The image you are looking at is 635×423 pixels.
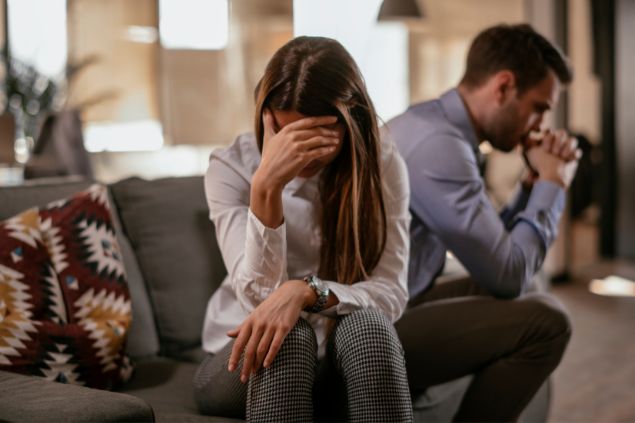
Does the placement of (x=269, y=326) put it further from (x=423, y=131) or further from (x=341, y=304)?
(x=423, y=131)

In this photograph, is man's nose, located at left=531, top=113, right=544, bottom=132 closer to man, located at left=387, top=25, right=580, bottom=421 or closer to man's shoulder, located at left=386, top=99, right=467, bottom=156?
→ man, located at left=387, top=25, right=580, bottom=421

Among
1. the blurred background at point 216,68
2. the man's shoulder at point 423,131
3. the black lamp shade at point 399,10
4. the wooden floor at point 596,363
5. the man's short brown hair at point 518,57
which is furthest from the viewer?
the blurred background at point 216,68

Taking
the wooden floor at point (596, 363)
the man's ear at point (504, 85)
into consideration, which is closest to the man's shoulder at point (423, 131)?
the man's ear at point (504, 85)

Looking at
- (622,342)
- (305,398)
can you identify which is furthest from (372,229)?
(622,342)

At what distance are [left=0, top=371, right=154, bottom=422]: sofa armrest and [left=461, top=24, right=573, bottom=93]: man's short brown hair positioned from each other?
1.24m

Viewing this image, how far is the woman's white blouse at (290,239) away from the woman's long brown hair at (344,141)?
33 mm

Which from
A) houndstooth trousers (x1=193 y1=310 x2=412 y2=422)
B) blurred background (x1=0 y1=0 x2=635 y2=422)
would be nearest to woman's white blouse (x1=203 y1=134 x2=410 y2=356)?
houndstooth trousers (x1=193 y1=310 x2=412 y2=422)

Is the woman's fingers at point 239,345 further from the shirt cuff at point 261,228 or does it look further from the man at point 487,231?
the man at point 487,231

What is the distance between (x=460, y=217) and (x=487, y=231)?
6 cm

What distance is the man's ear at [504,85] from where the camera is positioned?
6.57 ft

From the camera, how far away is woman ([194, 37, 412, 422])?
4.21 ft

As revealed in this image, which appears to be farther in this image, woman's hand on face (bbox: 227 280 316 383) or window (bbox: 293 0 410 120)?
window (bbox: 293 0 410 120)

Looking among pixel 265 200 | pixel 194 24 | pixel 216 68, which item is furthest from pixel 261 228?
pixel 194 24

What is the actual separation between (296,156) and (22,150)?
14.4ft
